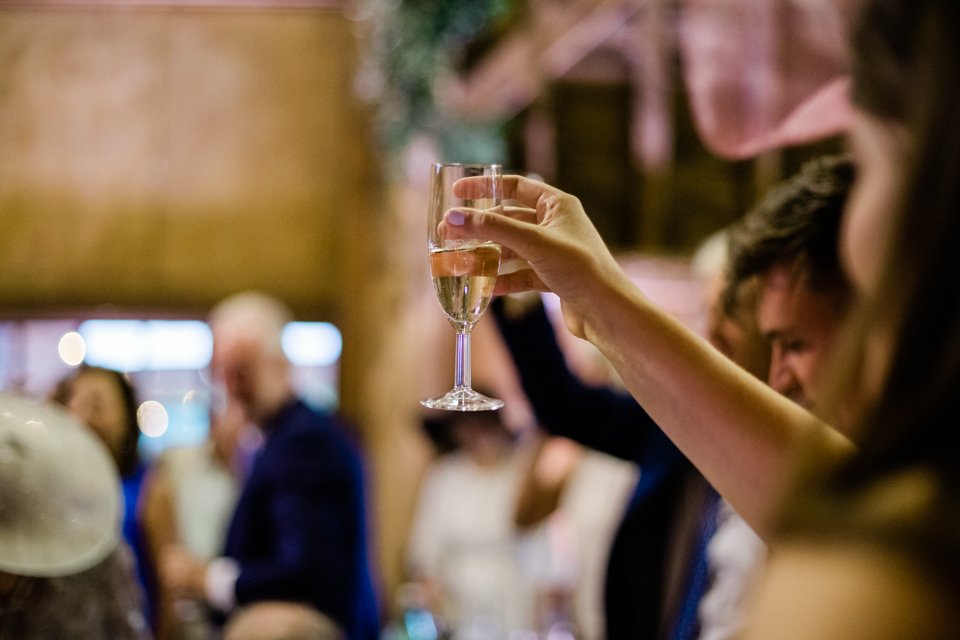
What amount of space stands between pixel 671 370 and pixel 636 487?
1.06 m

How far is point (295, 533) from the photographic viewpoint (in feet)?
8.75

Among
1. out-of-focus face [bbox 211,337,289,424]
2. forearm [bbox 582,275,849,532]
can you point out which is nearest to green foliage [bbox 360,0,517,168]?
out-of-focus face [bbox 211,337,289,424]

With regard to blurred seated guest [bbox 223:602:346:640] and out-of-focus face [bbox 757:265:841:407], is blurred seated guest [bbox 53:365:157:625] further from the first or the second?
out-of-focus face [bbox 757:265:841:407]

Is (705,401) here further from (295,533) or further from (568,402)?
(295,533)

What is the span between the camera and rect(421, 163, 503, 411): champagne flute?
988 mm

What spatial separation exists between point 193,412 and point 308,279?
1.27 meters

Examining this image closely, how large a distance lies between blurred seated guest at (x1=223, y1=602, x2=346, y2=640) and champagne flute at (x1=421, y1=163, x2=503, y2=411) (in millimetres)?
Answer: 1438

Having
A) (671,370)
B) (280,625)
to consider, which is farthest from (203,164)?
(671,370)

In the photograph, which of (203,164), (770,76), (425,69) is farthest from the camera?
(203,164)

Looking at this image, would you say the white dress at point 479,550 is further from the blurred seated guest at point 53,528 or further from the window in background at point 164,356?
the blurred seated guest at point 53,528

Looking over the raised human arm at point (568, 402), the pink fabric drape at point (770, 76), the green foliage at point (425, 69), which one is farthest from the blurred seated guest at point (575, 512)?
the pink fabric drape at point (770, 76)

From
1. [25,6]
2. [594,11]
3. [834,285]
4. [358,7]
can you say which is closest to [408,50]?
[594,11]

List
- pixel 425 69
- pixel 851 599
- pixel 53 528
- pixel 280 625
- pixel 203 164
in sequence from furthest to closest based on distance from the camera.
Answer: pixel 203 164, pixel 425 69, pixel 280 625, pixel 53 528, pixel 851 599

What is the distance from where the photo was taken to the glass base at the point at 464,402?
0.97 metres
